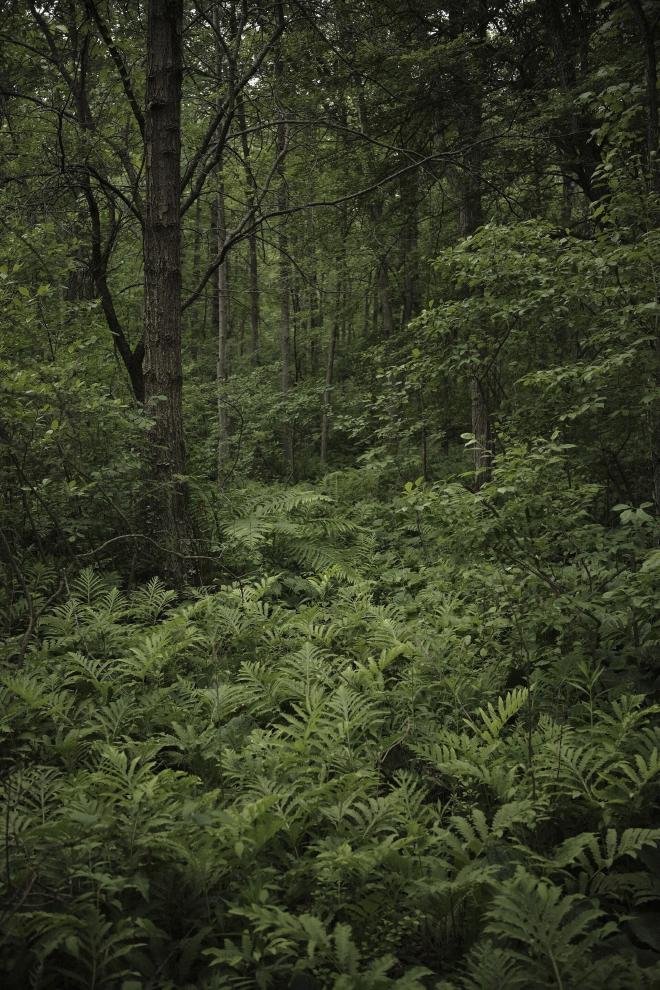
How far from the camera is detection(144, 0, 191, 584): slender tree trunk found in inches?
230

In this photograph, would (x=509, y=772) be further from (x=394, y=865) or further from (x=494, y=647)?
(x=494, y=647)

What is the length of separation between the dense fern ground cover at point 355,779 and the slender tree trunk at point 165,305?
2.36 feet

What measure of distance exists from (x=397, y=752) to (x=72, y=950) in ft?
6.92

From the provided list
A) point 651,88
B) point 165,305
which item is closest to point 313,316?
point 165,305

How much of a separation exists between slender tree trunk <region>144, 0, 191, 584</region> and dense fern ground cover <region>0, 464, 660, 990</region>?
718 mm

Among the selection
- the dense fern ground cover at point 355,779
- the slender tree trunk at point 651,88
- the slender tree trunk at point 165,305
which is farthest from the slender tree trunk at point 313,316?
the dense fern ground cover at point 355,779

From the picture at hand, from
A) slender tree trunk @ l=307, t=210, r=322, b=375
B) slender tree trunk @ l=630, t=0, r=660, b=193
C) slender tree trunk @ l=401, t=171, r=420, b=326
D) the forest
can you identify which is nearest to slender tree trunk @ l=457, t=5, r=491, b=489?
the forest

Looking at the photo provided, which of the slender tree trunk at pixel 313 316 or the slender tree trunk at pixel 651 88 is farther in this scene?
the slender tree trunk at pixel 313 316

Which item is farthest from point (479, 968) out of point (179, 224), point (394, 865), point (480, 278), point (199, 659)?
point (179, 224)

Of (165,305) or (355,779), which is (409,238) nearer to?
→ (165,305)

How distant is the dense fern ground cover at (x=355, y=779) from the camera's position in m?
2.32

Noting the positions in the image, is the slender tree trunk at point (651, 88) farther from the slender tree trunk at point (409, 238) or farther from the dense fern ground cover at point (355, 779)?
the slender tree trunk at point (409, 238)

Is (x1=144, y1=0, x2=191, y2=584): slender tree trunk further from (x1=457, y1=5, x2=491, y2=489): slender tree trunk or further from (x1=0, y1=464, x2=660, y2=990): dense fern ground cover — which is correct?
(x1=457, y1=5, x2=491, y2=489): slender tree trunk

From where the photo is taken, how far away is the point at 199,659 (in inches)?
181
